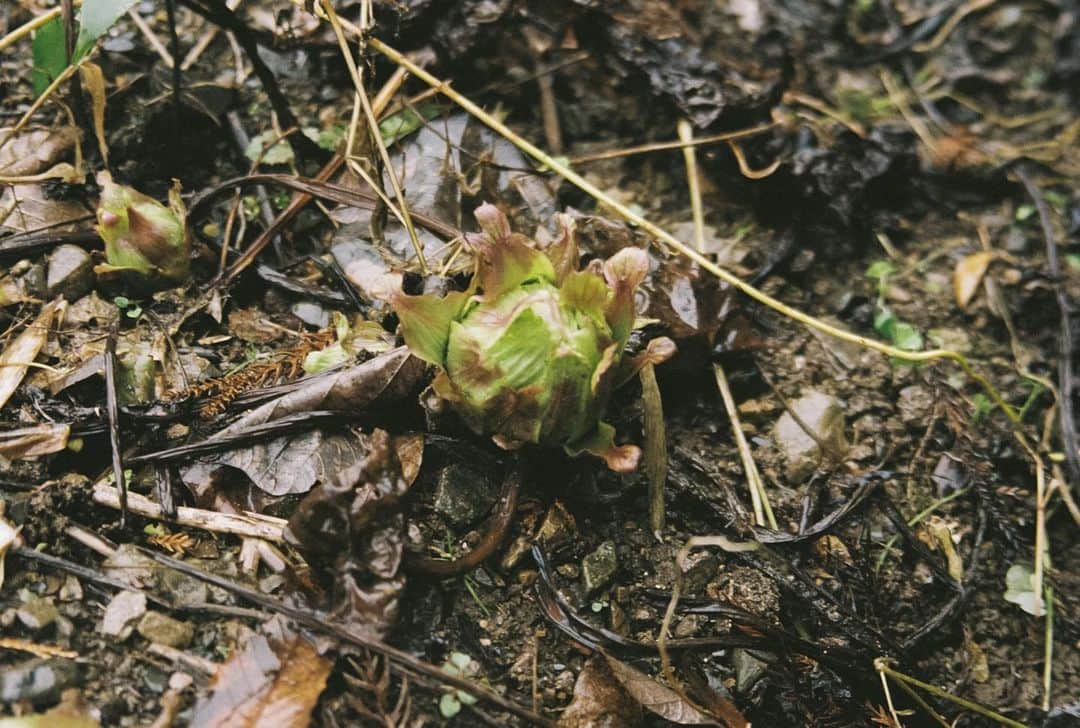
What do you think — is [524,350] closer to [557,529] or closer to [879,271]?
[557,529]

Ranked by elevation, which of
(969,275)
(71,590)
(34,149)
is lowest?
(969,275)

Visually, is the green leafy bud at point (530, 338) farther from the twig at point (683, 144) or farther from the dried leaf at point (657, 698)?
the twig at point (683, 144)

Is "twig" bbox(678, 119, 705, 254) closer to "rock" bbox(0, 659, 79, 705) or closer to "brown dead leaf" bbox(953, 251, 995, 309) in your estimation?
"brown dead leaf" bbox(953, 251, 995, 309)

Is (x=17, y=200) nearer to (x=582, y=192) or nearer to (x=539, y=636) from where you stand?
(x=582, y=192)

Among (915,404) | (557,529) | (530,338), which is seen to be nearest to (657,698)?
(557,529)

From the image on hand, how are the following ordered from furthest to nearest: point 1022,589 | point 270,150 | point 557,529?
point 270,150, point 1022,589, point 557,529

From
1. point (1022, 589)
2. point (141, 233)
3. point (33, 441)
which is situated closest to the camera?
point (33, 441)

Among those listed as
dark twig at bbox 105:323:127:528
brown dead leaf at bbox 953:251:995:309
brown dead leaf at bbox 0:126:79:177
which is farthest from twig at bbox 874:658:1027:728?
brown dead leaf at bbox 0:126:79:177
